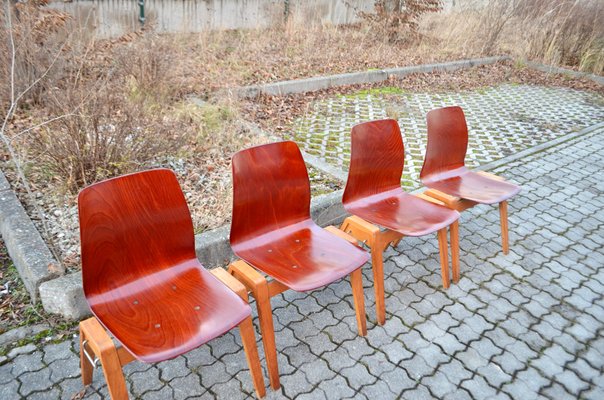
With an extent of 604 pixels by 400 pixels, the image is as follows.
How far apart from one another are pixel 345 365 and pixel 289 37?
322 inches

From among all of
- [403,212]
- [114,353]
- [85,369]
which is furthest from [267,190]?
[85,369]

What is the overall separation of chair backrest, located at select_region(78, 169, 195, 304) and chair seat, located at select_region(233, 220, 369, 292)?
400 mm

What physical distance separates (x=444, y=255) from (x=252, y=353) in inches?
64.6

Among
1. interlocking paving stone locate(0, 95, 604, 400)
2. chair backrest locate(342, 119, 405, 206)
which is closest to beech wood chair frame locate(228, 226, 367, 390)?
interlocking paving stone locate(0, 95, 604, 400)

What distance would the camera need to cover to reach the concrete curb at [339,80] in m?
6.61

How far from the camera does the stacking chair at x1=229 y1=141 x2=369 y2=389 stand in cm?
234

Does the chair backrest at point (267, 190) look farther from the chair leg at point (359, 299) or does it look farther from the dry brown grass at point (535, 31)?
the dry brown grass at point (535, 31)

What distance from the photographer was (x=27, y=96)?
4855mm

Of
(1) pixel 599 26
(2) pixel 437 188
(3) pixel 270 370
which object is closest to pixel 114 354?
(3) pixel 270 370

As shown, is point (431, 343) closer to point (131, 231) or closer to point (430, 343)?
point (430, 343)

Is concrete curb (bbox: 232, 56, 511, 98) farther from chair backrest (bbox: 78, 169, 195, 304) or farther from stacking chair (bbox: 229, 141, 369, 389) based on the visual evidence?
chair backrest (bbox: 78, 169, 195, 304)

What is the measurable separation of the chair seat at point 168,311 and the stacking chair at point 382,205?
1.07 metres

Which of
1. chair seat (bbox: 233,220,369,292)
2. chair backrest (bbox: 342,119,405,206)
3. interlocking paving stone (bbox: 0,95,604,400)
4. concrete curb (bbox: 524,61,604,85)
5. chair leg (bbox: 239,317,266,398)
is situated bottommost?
interlocking paving stone (bbox: 0,95,604,400)

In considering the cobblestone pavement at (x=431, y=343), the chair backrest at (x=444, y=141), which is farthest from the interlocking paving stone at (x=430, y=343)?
the chair backrest at (x=444, y=141)
